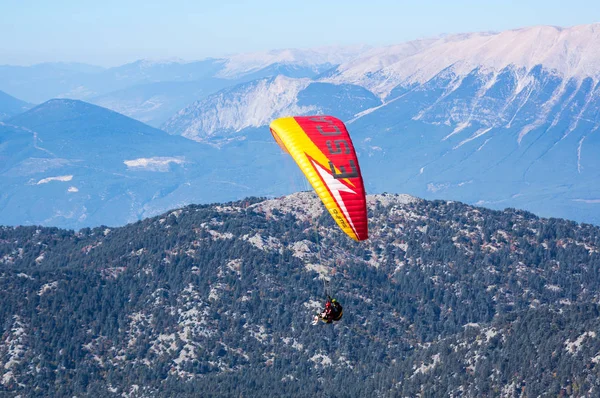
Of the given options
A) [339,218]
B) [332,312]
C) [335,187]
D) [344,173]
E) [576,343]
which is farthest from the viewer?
[576,343]

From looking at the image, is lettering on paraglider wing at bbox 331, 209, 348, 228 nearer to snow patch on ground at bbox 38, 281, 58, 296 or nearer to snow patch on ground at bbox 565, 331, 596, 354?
snow patch on ground at bbox 565, 331, 596, 354

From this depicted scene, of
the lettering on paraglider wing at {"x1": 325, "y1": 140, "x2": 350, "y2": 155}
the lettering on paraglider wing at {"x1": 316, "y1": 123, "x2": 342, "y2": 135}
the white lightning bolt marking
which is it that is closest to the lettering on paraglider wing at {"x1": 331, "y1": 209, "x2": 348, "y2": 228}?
the white lightning bolt marking

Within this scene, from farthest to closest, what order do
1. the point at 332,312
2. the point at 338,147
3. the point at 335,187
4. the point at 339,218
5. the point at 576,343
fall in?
the point at 576,343
the point at 338,147
the point at 335,187
the point at 339,218
the point at 332,312

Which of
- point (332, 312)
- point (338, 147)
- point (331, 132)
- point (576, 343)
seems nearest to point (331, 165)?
point (338, 147)

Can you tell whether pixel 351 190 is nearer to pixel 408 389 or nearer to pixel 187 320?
pixel 408 389

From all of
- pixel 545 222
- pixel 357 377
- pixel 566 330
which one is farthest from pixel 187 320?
pixel 545 222

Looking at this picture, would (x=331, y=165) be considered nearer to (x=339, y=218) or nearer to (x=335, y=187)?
(x=335, y=187)
